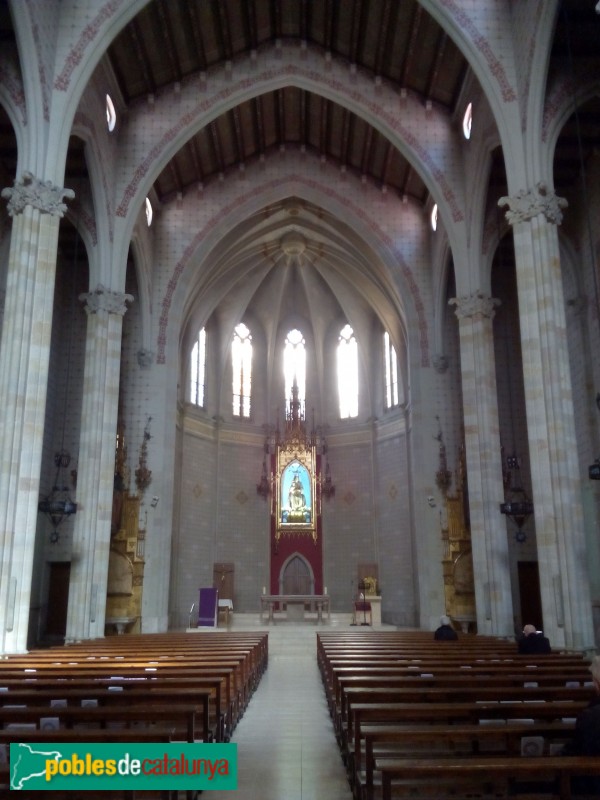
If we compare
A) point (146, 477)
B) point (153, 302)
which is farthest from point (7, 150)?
point (146, 477)

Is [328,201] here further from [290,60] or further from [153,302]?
[153,302]

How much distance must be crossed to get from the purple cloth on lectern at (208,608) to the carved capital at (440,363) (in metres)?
10.5

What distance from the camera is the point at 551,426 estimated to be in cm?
1362

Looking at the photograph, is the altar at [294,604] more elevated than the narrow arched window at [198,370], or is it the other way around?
the narrow arched window at [198,370]

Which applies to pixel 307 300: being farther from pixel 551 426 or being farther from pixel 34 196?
pixel 551 426

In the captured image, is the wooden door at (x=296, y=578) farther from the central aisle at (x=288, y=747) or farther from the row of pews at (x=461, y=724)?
the row of pews at (x=461, y=724)

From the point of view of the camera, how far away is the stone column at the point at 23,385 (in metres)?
12.6

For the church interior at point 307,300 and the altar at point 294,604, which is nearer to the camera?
the church interior at point 307,300

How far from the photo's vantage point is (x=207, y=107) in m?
20.7

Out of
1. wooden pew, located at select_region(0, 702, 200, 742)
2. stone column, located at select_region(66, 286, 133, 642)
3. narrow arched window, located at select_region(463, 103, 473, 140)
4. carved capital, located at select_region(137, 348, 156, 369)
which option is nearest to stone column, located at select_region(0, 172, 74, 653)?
stone column, located at select_region(66, 286, 133, 642)

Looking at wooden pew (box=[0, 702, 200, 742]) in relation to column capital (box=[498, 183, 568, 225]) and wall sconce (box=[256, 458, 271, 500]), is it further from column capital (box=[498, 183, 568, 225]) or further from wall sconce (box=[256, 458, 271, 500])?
wall sconce (box=[256, 458, 271, 500])

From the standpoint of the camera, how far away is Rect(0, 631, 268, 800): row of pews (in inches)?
176

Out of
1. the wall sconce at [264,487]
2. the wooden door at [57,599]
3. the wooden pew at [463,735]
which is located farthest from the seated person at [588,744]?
the wall sconce at [264,487]

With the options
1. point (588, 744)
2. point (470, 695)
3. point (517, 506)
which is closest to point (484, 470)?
point (517, 506)
